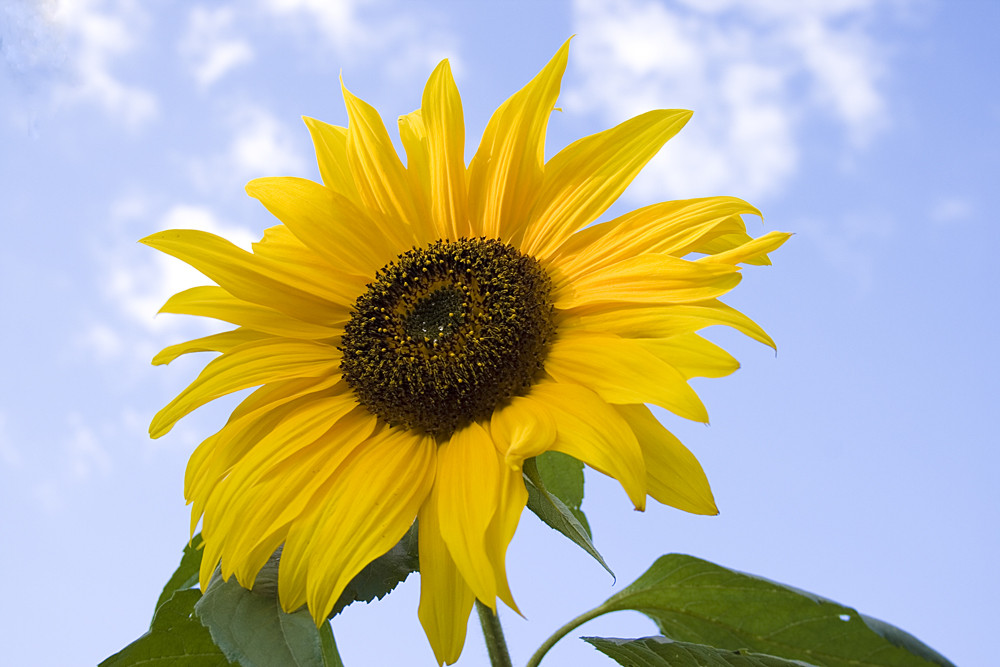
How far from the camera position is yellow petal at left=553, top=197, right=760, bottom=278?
1371 mm

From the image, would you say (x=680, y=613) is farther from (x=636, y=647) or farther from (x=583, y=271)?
(x=583, y=271)

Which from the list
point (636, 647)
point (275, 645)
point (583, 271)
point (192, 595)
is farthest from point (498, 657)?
point (583, 271)

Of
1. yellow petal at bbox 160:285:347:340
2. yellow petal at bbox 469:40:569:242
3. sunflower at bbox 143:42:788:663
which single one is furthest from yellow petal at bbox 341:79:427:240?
yellow petal at bbox 160:285:347:340

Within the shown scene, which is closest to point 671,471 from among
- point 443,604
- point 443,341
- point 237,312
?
point 443,604

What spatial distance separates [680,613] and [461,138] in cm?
83

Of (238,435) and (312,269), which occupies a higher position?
(312,269)

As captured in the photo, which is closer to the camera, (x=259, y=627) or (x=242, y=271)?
(x=259, y=627)

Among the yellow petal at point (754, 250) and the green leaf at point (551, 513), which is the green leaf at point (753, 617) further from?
the yellow petal at point (754, 250)

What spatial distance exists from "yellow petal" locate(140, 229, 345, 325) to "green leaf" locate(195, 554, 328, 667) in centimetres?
47

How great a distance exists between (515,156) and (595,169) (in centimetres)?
13

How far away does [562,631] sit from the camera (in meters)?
1.38

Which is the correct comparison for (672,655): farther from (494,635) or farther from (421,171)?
(421,171)

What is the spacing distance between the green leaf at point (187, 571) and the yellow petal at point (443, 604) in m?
0.55

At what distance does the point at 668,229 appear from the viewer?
138cm
